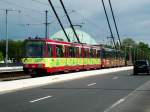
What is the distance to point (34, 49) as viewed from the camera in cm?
3794

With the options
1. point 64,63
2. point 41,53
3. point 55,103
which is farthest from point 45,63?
point 55,103

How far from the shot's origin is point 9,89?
80.4 feet

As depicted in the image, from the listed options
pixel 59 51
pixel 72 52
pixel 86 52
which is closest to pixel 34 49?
pixel 59 51

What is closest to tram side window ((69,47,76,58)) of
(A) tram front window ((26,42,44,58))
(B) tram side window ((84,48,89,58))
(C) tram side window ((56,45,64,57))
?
(C) tram side window ((56,45,64,57))

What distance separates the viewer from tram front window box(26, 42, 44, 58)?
37344mm

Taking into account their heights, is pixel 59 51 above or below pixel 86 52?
below

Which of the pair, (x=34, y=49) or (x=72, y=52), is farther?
(x=72, y=52)

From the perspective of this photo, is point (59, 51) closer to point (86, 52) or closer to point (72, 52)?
point (72, 52)

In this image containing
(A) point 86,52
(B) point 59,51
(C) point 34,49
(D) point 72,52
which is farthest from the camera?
(A) point 86,52

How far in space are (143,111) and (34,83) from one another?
15506 millimetres

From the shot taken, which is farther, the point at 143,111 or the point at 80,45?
the point at 80,45

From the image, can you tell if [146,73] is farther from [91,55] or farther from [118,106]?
[118,106]

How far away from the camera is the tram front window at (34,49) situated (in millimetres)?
37344

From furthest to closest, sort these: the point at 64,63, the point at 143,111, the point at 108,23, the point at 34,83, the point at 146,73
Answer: the point at 108,23 → the point at 146,73 → the point at 64,63 → the point at 34,83 → the point at 143,111
